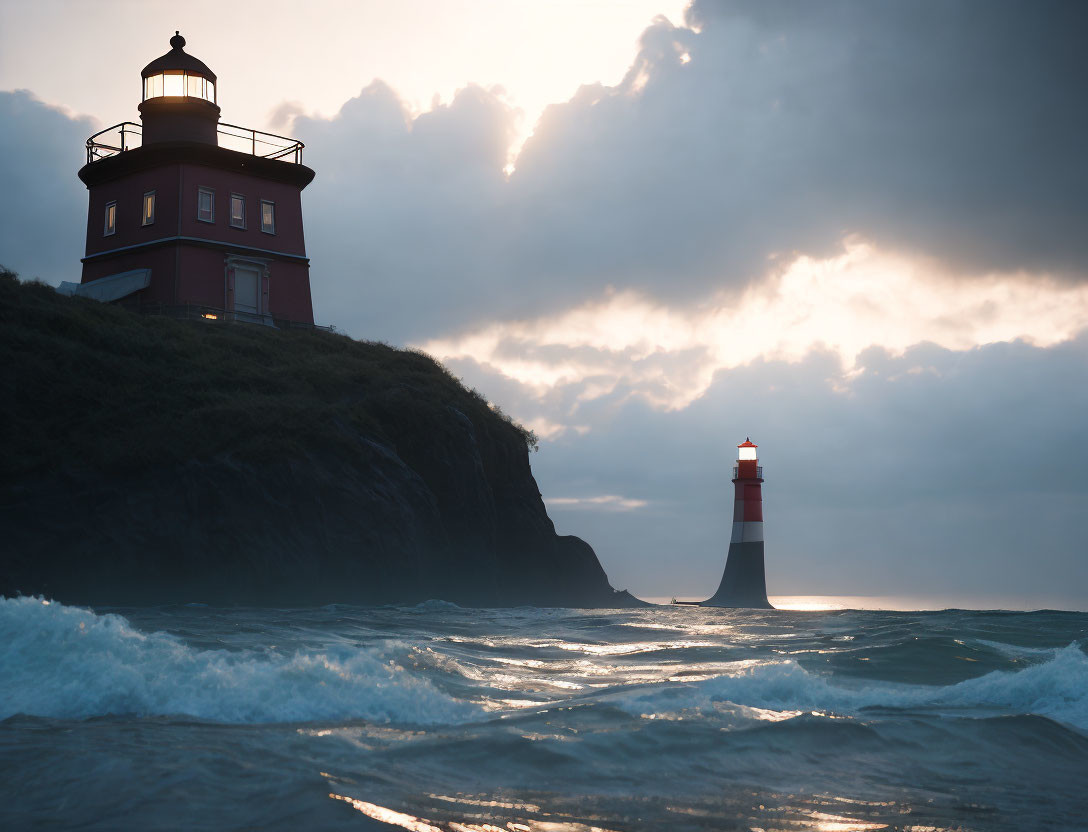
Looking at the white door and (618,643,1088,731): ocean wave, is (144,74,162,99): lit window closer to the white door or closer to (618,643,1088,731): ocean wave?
the white door

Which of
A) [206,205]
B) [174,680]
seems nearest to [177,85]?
[206,205]

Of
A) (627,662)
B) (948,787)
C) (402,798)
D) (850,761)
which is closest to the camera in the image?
(402,798)

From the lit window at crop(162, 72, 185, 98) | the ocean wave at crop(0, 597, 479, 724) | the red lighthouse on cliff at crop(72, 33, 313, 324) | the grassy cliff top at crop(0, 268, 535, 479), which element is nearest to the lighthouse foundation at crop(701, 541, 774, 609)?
the grassy cliff top at crop(0, 268, 535, 479)

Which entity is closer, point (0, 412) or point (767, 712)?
point (767, 712)

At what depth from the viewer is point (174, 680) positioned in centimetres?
796

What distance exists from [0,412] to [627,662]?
20470mm

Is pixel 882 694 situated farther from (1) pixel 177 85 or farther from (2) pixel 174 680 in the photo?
(1) pixel 177 85

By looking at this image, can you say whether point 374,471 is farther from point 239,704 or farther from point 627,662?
point 239,704

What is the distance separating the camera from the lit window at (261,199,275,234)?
38.3 m

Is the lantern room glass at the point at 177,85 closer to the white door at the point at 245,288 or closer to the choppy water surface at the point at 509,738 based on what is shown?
the white door at the point at 245,288

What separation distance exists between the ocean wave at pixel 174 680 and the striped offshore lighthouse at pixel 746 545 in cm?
2814

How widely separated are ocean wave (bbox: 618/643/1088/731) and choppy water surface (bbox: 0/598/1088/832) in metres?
0.03

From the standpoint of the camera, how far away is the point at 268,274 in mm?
38156

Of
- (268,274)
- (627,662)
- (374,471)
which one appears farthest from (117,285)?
(627,662)
